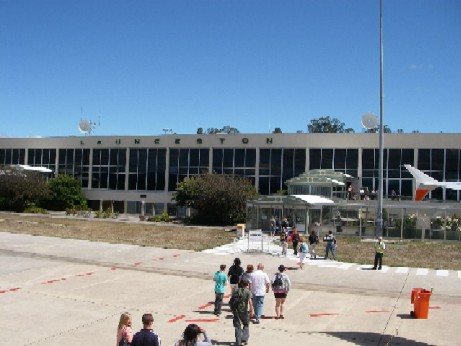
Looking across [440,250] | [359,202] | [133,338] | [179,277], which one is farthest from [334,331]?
[359,202]

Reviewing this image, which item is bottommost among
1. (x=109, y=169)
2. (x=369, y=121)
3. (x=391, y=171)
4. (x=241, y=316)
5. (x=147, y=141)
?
(x=241, y=316)

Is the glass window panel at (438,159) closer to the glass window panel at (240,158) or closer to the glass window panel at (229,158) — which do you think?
the glass window panel at (240,158)

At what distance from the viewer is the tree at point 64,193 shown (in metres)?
63.5

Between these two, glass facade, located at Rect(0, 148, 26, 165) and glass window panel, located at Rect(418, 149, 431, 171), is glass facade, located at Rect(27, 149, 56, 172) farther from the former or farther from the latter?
glass window panel, located at Rect(418, 149, 431, 171)

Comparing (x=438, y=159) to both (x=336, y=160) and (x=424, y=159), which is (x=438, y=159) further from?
(x=336, y=160)

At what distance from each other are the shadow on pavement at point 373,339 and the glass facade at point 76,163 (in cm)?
6100

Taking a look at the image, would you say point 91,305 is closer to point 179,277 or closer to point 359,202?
point 179,277

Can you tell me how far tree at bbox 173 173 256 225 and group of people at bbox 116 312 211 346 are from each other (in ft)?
135

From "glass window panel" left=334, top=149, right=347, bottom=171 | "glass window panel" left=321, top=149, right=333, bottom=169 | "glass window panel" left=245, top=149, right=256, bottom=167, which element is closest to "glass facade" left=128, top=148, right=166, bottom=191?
"glass window panel" left=245, top=149, right=256, bottom=167

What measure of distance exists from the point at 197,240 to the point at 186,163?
29180 millimetres

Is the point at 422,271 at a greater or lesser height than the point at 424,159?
A: lesser

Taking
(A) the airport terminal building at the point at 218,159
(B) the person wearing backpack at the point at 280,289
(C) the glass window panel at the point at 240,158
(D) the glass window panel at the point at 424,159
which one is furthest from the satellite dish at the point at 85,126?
(B) the person wearing backpack at the point at 280,289

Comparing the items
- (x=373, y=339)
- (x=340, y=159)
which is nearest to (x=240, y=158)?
(x=340, y=159)

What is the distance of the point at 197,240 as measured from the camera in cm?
3559
